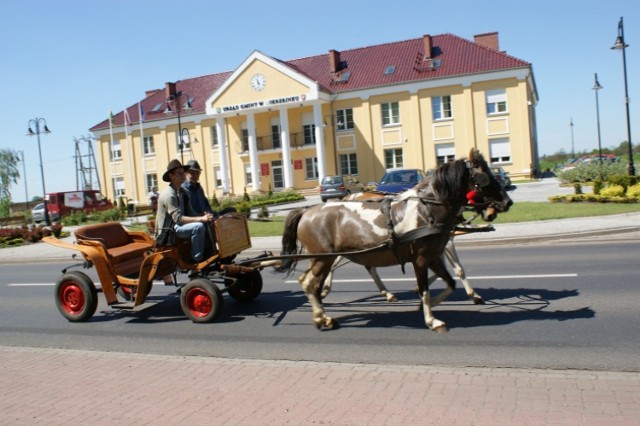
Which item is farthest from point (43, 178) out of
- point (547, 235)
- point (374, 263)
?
point (374, 263)

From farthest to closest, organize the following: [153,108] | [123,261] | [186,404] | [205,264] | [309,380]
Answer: [153,108], [123,261], [205,264], [309,380], [186,404]

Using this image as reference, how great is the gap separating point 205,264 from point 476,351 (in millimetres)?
3886

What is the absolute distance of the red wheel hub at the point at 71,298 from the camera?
28.5ft

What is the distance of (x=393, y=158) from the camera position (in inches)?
1810

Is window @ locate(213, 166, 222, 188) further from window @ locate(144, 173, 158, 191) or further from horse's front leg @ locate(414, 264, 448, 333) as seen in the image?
horse's front leg @ locate(414, 264, 448, 333)

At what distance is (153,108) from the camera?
55.9m

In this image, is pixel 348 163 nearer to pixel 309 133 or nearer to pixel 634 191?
pixel 309 133

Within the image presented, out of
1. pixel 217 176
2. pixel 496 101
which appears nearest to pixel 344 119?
pixel 496 101

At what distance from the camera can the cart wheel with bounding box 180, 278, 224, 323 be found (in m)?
7.77

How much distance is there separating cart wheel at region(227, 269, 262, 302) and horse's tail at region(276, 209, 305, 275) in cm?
129

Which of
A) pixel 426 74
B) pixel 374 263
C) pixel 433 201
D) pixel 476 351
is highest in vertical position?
pixel 426 74

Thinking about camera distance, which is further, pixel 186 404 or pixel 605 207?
pixel 605 207

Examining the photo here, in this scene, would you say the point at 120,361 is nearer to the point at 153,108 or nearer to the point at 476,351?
the point at 476,351

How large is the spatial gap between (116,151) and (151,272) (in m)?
52.2
